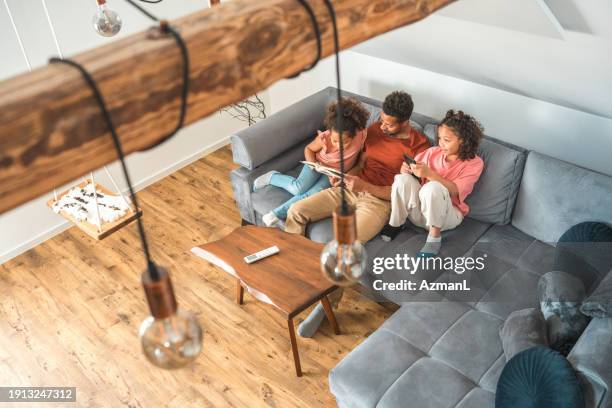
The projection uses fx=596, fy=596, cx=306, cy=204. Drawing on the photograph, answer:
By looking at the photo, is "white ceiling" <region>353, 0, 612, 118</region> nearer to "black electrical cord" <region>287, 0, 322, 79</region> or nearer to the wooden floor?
"black electrical cord" <region>287, 0, 322, 79</region>

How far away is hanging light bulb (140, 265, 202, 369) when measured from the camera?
1093 millimetres

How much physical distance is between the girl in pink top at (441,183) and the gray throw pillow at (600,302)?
3.02 ft

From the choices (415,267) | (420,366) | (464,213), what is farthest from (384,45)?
(420,366)

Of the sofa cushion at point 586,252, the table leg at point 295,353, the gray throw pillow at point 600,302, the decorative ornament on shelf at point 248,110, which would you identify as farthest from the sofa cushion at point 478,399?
the decorative ornament on shelf at point 248,110

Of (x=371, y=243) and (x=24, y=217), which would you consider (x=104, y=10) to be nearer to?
(x=371, y=243)

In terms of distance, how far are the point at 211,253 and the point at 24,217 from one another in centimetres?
163

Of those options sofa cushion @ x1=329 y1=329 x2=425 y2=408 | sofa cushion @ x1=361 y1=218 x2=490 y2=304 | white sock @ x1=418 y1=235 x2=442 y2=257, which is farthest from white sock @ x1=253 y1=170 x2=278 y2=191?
sofa cushion @ x1=329 y1=329 x2=425 y2=408

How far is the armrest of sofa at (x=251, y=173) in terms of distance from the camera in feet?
12.0

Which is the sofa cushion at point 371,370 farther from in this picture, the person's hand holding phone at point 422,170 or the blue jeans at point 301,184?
the blue jeans at point 301,184

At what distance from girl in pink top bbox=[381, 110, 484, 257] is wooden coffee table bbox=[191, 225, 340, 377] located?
1.66 ft

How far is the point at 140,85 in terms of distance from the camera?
1060 millimetres

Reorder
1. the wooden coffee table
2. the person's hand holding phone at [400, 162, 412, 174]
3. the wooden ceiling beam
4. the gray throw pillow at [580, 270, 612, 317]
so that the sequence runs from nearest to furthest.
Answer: the wooden ceiling beam, the gray throw pillow at [580, 270, 612, 317], the wooden coffee table, the person's hand holding phone at [400, 162, 412, 174]

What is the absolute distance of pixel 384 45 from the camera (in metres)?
3.51

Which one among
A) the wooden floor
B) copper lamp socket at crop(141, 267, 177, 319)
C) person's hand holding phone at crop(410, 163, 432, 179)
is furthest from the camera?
person's hand holding phone at crop(410, 163, 432, 179)
